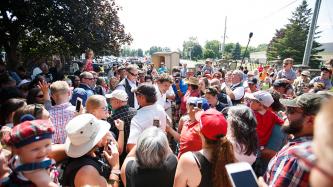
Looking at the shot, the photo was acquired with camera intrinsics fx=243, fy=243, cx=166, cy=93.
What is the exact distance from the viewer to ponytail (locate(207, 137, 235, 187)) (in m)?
2.10

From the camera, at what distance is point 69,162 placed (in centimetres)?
217

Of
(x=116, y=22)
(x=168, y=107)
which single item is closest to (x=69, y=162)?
(x=168, y=107)

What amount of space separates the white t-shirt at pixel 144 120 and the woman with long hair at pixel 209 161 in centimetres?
119

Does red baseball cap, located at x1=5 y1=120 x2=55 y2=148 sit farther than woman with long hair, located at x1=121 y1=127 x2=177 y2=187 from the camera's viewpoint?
No

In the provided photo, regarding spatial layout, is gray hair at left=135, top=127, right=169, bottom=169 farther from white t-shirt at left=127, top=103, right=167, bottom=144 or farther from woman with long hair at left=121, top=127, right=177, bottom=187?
white t-shirt at left=127, top=103, right=167, bottom=144

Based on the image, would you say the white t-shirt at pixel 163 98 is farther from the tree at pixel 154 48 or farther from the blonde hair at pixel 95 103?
the tree at pixel 154 48

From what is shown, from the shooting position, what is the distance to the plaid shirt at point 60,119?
3547 mm

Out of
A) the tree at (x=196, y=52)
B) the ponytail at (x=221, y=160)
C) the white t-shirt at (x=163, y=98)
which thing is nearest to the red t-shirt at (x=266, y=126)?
the ponytail at (x=221, y=160)

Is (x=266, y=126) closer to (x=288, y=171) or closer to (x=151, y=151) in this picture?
(x=288, y=171)

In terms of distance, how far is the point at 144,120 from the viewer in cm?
337

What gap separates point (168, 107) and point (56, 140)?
297 centimetres

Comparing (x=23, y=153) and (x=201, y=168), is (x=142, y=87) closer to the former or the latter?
(x=201, y=168)

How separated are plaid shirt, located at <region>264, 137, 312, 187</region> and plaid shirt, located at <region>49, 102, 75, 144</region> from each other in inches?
112

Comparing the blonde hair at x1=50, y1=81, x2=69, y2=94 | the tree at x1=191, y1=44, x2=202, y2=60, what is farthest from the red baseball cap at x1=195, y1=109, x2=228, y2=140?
the tree at x1=191, y1=44, x2=202, y2=60
